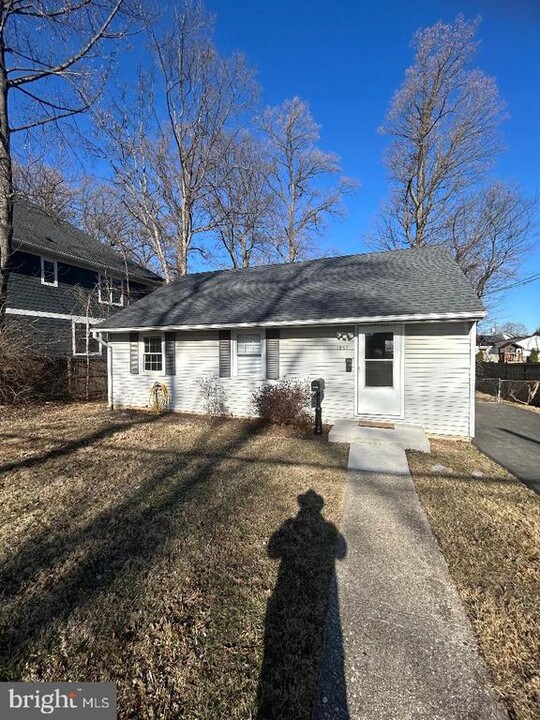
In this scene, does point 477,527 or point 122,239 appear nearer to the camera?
point 477,527

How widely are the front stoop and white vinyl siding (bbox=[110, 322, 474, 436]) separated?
525 millimetres

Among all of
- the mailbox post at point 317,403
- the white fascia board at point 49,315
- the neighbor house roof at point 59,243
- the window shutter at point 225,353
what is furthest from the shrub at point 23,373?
the mailbox post at point 317,403

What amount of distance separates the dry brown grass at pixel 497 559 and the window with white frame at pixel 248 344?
487 centimetres

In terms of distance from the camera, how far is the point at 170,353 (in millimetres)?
10039

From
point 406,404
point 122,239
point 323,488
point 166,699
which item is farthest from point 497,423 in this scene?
point 122,239

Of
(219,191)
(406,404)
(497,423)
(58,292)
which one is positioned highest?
(219,191)

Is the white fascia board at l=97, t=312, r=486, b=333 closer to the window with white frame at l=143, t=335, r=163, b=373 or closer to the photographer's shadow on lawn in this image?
the window with white frame at l=143, t=335, r=163, b=373

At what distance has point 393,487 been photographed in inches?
182

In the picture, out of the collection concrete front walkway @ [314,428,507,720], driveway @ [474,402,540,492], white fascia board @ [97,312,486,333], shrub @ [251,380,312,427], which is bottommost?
driveway @ [474,402,540,492]

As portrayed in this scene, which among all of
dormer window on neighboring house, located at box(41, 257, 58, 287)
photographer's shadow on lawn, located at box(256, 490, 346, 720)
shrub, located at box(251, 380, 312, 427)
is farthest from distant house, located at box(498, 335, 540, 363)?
photographer's shadow on lawn, located at box(256, 490, 346, 720)

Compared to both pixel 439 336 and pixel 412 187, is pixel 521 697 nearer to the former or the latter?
pixel 439 336

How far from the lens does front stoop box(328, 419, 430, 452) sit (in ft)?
21.1

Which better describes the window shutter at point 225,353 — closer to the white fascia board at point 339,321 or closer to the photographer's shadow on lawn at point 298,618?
the white fascia board at point 339,321

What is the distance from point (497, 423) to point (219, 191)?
57.7 feet
